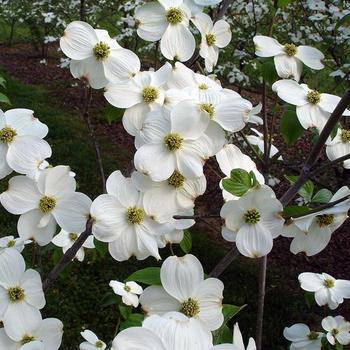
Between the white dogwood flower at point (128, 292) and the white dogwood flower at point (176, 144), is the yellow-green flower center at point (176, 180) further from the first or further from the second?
the white dogwood flower at point (128, 292)

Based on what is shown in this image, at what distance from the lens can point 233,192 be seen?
28.8 inches

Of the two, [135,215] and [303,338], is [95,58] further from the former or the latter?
[303,338]

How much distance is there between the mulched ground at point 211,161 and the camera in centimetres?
338

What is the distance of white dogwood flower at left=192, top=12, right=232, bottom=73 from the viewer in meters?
0.89

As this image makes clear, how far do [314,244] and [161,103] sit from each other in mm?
353

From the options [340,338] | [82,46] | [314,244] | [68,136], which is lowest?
[68,136]

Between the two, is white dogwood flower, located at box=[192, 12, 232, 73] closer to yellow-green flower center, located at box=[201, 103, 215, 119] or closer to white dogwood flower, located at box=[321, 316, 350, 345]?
yellow-green flower center, located at box=[201, 103, 215, 119]

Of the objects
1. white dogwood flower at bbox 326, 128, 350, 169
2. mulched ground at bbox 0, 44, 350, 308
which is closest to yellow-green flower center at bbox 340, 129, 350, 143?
white dogwood flower at bbox 326, 128, 350, 169

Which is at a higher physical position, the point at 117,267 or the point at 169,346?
the point at 169,346

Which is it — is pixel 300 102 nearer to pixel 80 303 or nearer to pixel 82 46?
pixel 82 46

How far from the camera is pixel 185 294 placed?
28.2 inches

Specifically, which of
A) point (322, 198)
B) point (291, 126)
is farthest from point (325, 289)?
point (291, 126)

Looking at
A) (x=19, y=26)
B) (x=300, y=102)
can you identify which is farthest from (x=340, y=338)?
(x=19, y=26)

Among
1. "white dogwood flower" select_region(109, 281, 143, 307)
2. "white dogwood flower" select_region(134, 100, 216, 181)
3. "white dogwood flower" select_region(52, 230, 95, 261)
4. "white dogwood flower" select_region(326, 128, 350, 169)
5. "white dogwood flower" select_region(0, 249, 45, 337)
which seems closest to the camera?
"white dogwood flower" select_region(134, 100, 216, 181)
